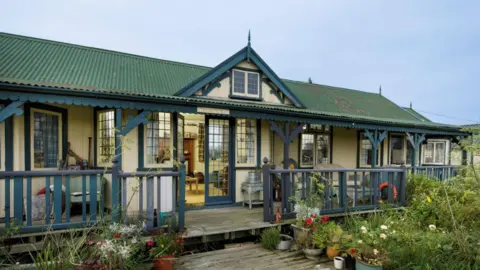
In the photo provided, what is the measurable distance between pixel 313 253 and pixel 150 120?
478 centimetres

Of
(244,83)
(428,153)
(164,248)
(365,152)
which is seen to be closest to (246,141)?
(244,83)

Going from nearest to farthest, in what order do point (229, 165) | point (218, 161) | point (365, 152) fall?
point (218, 161) < point (229, 165) < point (365, 152)

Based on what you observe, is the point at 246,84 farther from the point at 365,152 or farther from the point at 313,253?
the point at 365,152

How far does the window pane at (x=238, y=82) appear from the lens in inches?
318

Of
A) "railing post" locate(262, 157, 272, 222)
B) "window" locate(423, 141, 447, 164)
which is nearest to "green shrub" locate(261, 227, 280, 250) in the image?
"railing post" locate(262, 157, 272, 222)

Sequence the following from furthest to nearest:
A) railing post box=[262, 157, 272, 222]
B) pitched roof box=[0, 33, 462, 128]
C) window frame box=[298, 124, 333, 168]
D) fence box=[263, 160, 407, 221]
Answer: window frame box=[298, 124, 333, 168], pitched roof box=[0, 33, 462, 128], fence box=[263, 160, 407, 221], railing post box=[262, 157, 272, 222]

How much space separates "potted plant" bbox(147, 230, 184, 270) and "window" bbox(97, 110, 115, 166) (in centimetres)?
317

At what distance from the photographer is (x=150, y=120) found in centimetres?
678

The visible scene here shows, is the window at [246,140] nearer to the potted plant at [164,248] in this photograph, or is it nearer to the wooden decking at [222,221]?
the wooden decking at [222,221]

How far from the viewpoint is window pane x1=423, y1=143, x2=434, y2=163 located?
40.9 ft

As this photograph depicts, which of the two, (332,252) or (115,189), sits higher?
(115,189)

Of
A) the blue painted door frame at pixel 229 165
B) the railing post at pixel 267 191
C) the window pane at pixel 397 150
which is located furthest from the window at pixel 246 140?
the window pane at pixel 397 150

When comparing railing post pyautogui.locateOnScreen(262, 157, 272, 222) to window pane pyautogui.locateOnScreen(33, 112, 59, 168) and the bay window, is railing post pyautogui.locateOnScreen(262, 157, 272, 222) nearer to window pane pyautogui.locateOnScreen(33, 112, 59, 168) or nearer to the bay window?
the bay window

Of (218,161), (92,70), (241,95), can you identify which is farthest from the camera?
(241,95)
